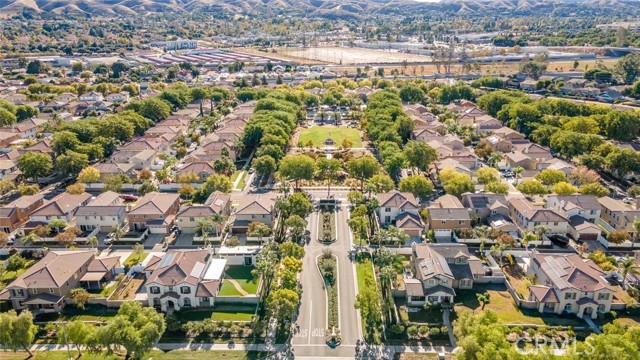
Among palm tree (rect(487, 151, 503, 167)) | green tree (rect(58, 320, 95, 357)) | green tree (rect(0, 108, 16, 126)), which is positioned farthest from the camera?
green tree (rect(0, 108, 16, 126))

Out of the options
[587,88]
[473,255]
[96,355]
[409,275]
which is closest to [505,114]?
[587,88]

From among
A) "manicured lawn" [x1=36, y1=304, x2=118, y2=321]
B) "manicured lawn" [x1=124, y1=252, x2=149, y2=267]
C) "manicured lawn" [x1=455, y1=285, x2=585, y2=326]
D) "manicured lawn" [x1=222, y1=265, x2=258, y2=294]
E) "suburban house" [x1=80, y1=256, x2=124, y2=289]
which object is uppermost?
"suburban house" [x1=80, y1=256, x2=124, y2=289]

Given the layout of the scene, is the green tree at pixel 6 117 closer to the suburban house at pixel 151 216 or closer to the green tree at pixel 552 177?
the suburban house at pixel 151 216

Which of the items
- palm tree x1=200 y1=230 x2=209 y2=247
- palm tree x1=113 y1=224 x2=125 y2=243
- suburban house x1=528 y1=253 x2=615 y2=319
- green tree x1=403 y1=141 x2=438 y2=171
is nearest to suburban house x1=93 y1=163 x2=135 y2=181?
palm tree x1=113 y1=224 x2=125 y2=243

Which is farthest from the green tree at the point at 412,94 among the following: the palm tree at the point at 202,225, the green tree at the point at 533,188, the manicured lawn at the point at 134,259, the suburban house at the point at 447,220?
the manicured lawn at the point at 134,259

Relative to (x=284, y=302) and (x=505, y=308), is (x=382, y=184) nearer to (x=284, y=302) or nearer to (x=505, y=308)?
(x=505, y=308)

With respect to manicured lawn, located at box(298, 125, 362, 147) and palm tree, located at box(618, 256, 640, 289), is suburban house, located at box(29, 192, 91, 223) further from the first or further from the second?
palm tree, located at box(618, 256, 640, 289)
